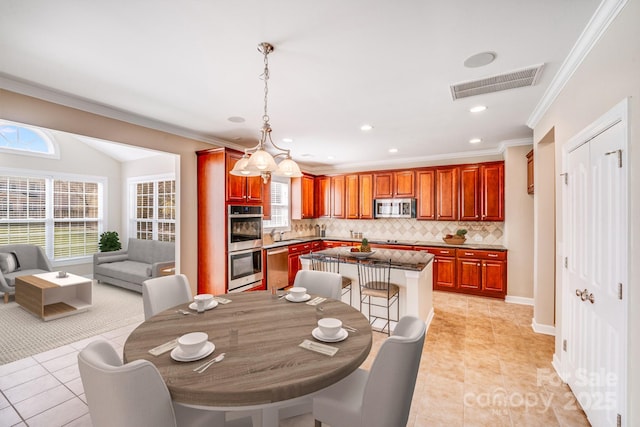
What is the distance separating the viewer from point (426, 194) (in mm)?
5578

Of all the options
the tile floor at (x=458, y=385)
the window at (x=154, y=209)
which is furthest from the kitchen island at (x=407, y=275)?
the window at (x=154, y=209)

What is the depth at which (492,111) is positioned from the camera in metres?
3.25

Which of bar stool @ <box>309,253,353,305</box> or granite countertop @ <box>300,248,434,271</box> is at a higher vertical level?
granite countertop @ <box>300,248,434,271</box>

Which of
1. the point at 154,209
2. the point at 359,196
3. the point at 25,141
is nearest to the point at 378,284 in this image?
the point at 359,196

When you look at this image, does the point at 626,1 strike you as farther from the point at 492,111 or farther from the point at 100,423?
the point at 100,423

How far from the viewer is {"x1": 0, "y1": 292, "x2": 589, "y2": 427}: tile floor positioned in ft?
6.61

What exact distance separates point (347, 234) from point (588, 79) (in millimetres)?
5234

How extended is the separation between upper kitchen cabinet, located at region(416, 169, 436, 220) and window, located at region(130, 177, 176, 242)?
514 cm

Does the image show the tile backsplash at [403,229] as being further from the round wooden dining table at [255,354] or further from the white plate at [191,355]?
the white plate at [191,355]

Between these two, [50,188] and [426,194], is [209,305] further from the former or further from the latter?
[50,188]

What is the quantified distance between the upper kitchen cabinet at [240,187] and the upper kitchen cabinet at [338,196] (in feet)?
7.62

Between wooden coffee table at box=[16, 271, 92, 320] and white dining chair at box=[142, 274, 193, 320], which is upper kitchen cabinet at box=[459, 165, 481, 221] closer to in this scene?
white dining chair at box=[142, 274, 193, 320]

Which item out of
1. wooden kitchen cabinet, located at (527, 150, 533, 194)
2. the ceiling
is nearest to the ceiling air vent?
the ceiling

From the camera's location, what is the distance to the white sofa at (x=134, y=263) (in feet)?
16.0
